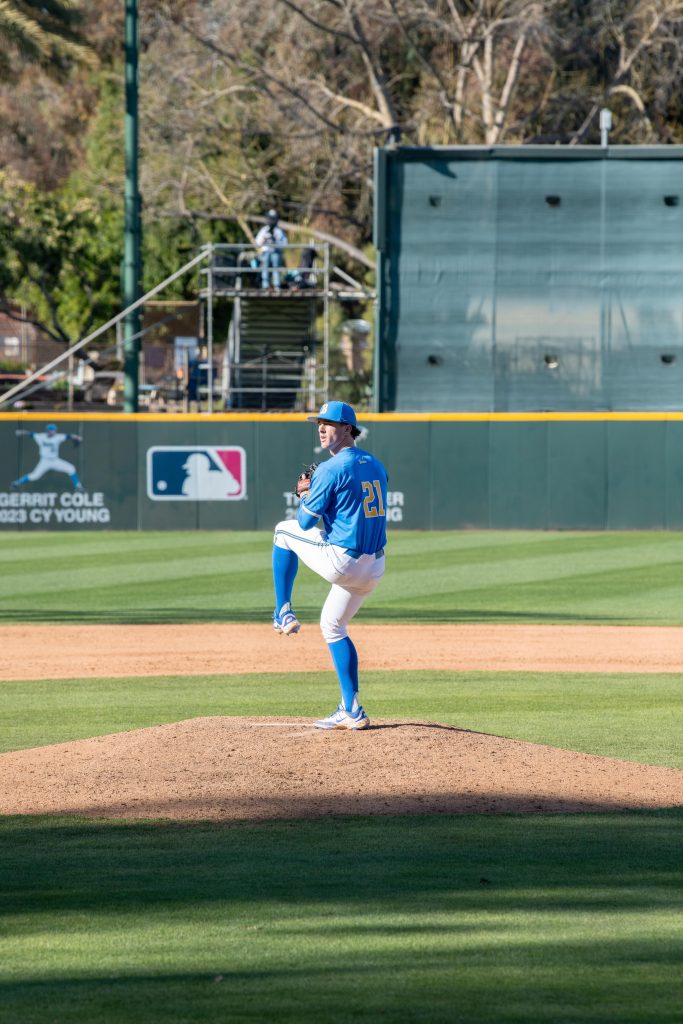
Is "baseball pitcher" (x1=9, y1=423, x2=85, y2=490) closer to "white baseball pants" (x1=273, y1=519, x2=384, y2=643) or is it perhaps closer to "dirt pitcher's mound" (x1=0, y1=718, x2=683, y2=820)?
"dirt pitcher's mound" (x1=0, y1=718, x2=683, y2=820)

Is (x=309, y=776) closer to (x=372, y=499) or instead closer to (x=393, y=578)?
(x=372, y=499)

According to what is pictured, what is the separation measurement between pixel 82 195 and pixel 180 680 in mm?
39309

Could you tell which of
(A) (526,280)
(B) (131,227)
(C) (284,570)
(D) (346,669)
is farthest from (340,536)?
(B) (131,227)

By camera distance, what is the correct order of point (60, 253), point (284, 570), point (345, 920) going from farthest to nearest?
point (60, 253), point (284, 570), point (345, 920)

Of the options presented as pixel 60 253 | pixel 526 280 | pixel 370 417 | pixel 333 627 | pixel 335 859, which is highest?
pixel 60 253

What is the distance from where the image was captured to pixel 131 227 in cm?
2598

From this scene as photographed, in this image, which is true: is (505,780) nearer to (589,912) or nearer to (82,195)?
(589,912)

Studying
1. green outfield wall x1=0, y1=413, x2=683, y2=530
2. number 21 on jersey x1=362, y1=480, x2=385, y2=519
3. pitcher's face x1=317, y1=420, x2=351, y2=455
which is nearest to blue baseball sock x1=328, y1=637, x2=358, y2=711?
number 21 on jersey x1=362, y1=480, x2=385, y2=519

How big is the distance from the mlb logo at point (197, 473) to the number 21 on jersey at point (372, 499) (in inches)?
652

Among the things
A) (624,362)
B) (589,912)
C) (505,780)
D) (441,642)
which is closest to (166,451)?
(624,362)

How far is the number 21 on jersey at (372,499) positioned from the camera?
795cm

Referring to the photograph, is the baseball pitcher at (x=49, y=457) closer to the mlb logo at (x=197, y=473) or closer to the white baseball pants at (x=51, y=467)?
the white baseball pants at (x=51, y=467)

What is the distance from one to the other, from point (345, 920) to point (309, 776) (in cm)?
231

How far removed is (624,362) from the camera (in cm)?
2481
